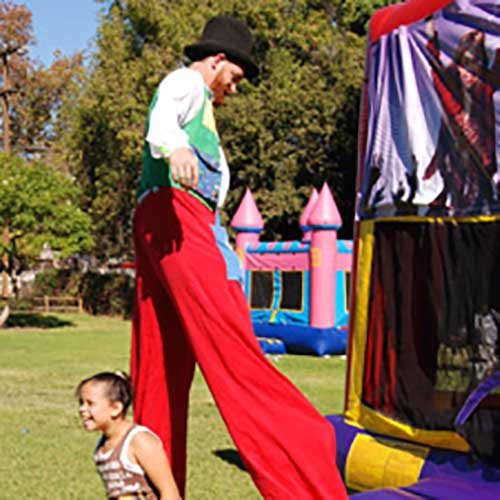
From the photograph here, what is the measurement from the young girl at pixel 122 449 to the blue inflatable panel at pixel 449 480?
0.98 metres

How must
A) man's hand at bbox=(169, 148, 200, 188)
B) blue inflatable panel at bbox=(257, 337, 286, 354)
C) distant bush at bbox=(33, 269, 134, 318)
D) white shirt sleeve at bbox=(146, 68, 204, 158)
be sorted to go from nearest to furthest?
man's hand at bbox=(169, 148, 200, 188)
white shirt sleeve at bbox=(146, 68, 204, 158)
blue inflatable panel at bbox=(257, 337, 286, 354)
distant bush at bbox=(33, 269, 134, 318)

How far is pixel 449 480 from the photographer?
3719mm

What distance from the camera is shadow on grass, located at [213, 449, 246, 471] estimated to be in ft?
17.4

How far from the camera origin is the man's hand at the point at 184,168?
2479 millimetres

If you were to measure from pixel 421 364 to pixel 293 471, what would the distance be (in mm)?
1979

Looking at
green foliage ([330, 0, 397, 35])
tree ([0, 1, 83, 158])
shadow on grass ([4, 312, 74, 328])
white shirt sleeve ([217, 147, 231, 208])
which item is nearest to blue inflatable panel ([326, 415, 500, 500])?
white shirt sleeve ([217, 147, 231, 208])

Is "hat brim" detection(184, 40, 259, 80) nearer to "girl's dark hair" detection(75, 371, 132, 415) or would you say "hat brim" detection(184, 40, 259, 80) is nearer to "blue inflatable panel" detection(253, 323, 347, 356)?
"girl's dark hair" detection(75, 371, 132, 415)

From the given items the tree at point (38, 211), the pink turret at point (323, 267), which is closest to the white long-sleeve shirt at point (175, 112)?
the pink turret at point (323, 267)

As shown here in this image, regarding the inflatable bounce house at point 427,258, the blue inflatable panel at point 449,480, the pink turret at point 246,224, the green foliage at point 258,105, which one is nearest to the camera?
the blue inflatable panel at point 449,480

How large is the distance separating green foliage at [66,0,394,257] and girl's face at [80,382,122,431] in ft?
54.3

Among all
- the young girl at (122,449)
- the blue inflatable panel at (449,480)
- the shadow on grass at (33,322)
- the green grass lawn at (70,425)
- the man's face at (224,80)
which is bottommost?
the shadow on grass at (33,322)

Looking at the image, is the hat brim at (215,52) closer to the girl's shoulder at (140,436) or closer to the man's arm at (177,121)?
the man's arm at (177,121)

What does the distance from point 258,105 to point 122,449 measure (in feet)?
64.3

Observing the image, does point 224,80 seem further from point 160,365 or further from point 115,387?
point 115,387
